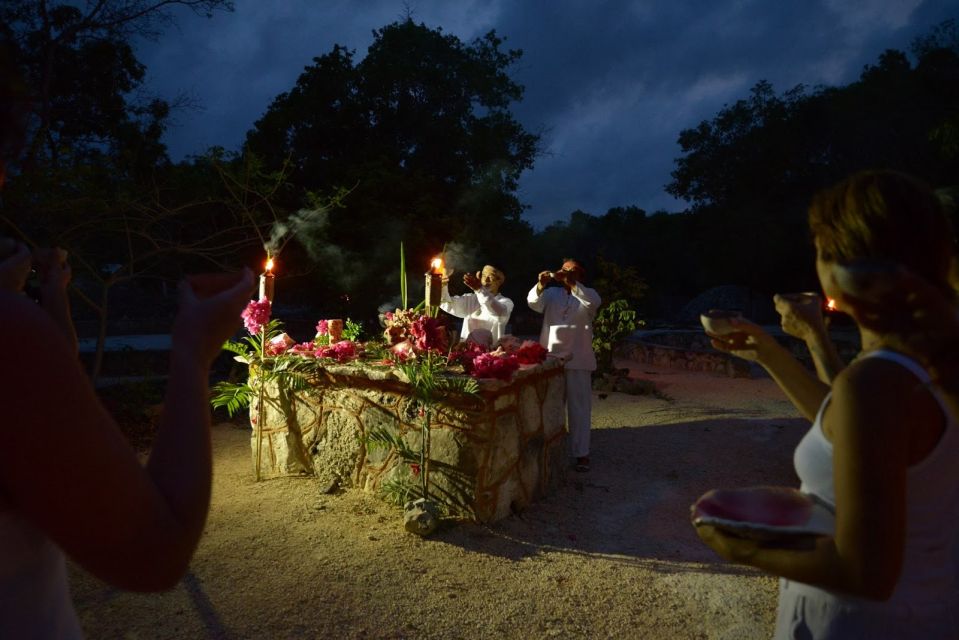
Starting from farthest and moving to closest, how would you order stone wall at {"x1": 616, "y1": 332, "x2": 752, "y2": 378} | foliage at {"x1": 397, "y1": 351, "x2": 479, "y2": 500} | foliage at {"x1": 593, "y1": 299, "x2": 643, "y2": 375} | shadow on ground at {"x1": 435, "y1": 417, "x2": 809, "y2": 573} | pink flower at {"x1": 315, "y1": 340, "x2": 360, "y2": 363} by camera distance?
stone wall at {"x1": 616, "y1": 332, "x2": 752, "y2": 378}, foliage at {"x1": 593, "y1": 299, "x2": 643, "y2": 375}, pink flower at {"x1": 315, "y1": 340, "x2": 360, "y2": 363}, foliage at {"x1": 397, "y1": 351, "x2": 479, "y2": 500}, shadow on ground at {"x1": 435, "y1": 417, "x2": 809, "y2": 573}

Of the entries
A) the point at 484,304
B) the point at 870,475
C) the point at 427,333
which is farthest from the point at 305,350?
the point at 870,475

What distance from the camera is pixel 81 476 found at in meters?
0.68

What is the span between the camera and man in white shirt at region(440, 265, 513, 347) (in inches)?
271

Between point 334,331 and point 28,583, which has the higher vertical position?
point 334,331

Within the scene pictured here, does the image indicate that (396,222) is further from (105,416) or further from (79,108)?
(105,416)

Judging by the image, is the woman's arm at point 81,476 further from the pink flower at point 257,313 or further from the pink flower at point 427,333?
the pink flower at point 257,313

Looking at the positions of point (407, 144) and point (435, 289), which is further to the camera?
point (407, 144)

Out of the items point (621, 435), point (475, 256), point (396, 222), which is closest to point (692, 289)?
point (475, 256)

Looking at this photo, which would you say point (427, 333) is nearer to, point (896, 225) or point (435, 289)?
point (435, 289)

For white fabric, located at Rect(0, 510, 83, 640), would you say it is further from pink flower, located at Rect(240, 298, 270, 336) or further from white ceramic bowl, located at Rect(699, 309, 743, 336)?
pink flower, located at Rect(240, 298, 270, 336)

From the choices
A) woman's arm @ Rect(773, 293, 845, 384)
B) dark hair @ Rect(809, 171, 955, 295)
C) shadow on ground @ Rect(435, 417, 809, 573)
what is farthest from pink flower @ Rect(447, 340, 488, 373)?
dark hair @ Rect(809, 171, 955, 295)

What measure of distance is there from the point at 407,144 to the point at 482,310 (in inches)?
343

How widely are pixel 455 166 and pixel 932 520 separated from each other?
46.3ft

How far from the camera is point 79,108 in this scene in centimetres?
970
